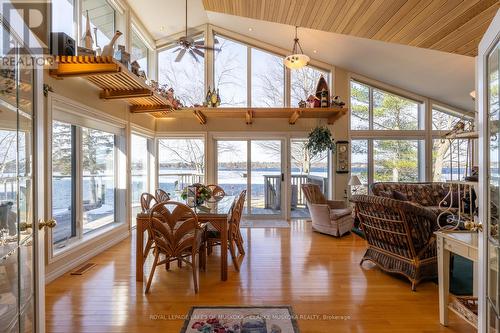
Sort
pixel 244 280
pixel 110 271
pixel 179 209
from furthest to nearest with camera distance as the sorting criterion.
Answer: pixel 110 271
pixel 244 280
pixel 179 209

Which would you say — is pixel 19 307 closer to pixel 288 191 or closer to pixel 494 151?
pixel 494 151

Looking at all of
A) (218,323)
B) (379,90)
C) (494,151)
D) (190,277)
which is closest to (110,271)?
(190,277)

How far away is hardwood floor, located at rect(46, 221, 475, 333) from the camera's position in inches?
82.6

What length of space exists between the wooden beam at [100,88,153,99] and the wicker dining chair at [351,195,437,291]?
3211 mm

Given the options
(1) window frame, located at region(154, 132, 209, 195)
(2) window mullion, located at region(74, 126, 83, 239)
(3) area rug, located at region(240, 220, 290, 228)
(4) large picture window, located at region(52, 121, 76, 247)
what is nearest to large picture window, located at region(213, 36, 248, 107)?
(1) window frame, located at region(154, 132, 209, 195)

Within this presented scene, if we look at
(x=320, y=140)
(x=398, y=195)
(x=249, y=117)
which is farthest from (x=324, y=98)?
(x=398, y=195)

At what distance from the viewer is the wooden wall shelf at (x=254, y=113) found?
515 cm

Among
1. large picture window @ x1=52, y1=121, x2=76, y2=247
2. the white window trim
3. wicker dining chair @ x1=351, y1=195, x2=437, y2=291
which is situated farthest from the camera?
large picture window @ x1=52, y1=121, x2=76, y2=247

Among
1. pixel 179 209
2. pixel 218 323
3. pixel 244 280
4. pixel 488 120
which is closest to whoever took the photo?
pixel 488 120

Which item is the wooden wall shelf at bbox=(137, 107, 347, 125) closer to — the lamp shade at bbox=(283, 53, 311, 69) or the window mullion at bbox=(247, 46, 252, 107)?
the window mullion at bbox=(247, 46, 252, 107)

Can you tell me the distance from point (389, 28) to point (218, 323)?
3020 millimetres

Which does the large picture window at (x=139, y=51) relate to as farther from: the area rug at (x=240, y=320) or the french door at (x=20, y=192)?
the area rug at (x=240, y=320)

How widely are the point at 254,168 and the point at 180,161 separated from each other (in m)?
1.68

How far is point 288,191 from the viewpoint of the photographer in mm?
5953
